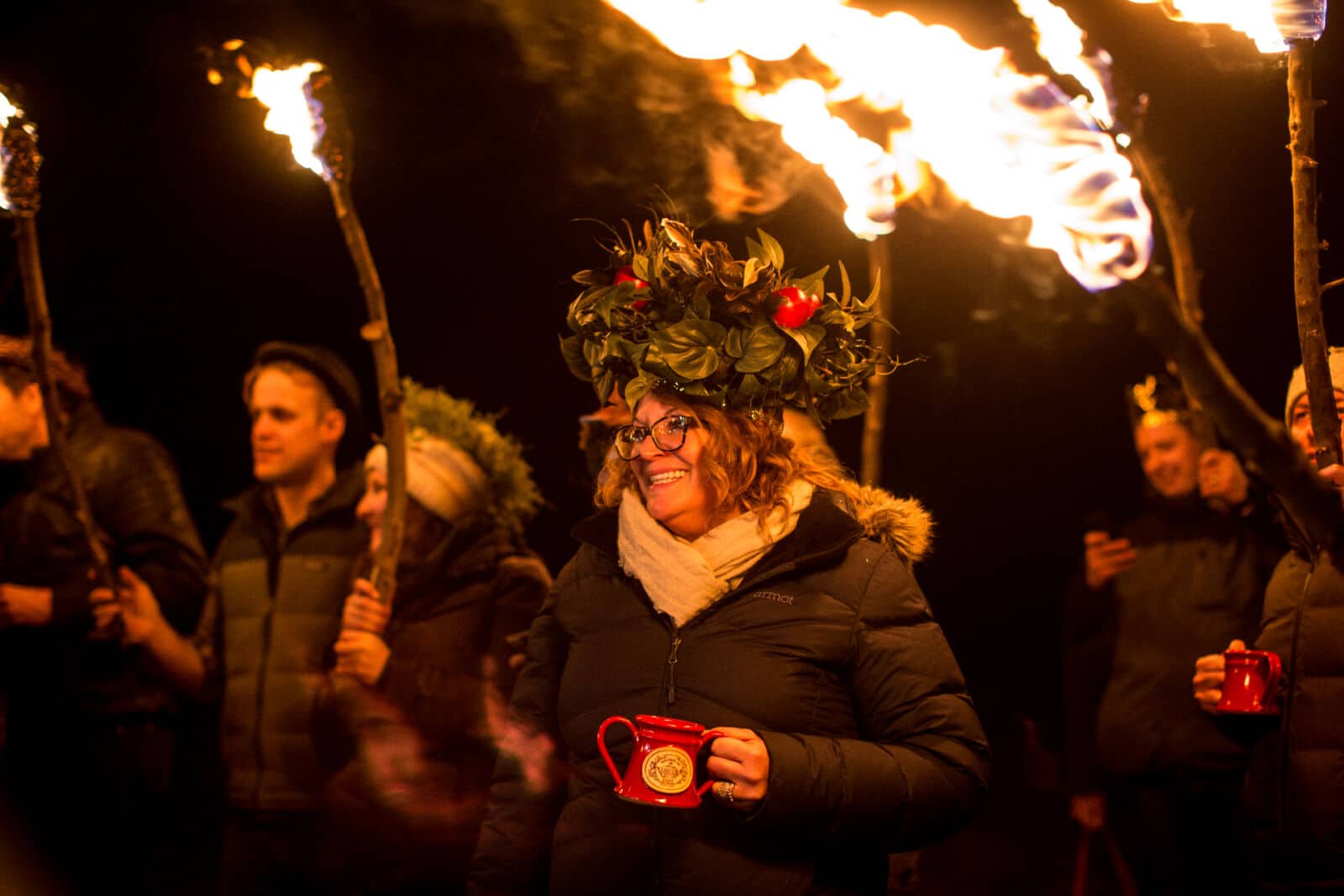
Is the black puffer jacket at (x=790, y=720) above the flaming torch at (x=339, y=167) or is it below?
below

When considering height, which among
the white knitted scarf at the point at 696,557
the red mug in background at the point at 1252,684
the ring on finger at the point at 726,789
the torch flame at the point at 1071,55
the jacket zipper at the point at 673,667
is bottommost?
the ring on finger at the point at 726,789

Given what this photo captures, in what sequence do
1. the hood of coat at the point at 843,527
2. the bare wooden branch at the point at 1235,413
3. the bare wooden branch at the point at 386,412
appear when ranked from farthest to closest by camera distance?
the bare wooden branch at the point at 386,412 < the hood of coat at the point at 843,527 < the bare wooden branch at the point at 1235,413

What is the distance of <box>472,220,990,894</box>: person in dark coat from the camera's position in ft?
9.63

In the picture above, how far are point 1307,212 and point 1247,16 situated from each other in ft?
2.11

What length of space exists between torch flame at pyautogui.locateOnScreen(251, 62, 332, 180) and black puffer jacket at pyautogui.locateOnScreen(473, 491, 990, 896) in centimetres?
297

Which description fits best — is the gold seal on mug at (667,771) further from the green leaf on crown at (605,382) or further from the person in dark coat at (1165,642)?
the person in dark coat at (1165,642)

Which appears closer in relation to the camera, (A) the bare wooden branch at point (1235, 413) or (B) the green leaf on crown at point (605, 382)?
(A) the bare wooden branch at point (1235, 413)

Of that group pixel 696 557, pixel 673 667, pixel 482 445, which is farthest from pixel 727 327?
pixel 482 445

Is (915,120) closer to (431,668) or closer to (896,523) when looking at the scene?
(896,523)

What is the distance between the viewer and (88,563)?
581 centimetres

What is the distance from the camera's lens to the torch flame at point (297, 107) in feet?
17.7

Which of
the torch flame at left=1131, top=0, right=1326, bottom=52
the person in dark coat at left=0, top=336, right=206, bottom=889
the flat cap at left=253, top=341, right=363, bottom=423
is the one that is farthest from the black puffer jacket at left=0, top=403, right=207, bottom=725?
the torch flame at left=1131, top=0, right=1326, bottom=52

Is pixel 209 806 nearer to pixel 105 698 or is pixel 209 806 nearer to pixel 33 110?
pixel 105 698

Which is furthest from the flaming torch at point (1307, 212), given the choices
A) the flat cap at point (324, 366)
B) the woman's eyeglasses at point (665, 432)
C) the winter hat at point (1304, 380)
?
the flat cap at point (324, 366)
